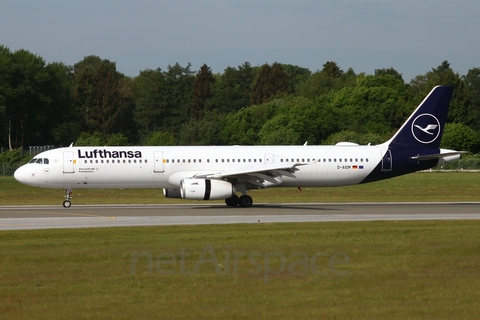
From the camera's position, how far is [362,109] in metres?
109

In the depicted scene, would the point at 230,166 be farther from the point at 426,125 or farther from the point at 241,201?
the point at 426,125

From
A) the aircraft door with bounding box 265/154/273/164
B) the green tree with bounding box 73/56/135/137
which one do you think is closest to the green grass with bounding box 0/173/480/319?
the aircraft door with bounding box 265/154/273/164

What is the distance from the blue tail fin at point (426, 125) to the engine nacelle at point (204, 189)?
9507mm

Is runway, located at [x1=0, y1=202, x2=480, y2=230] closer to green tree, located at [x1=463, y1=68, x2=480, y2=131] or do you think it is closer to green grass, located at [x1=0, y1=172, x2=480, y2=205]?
green grass, located at [x1=0, y1=172, x2=480, y2=205]

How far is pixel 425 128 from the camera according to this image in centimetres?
3950

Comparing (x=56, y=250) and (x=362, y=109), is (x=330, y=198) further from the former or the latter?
(x=362, y=109)

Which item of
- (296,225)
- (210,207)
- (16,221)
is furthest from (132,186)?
(296,225)

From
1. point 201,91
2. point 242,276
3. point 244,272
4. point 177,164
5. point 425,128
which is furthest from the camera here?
point 201,91

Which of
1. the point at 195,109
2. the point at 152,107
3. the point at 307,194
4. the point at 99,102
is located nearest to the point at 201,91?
the point at 195,109

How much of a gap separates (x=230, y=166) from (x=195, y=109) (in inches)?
3638

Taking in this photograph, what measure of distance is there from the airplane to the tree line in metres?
43.1

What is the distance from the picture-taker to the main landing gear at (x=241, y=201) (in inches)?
1448

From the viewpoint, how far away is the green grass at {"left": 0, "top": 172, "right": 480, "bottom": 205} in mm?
43847

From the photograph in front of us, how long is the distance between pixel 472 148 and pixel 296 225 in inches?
2937
